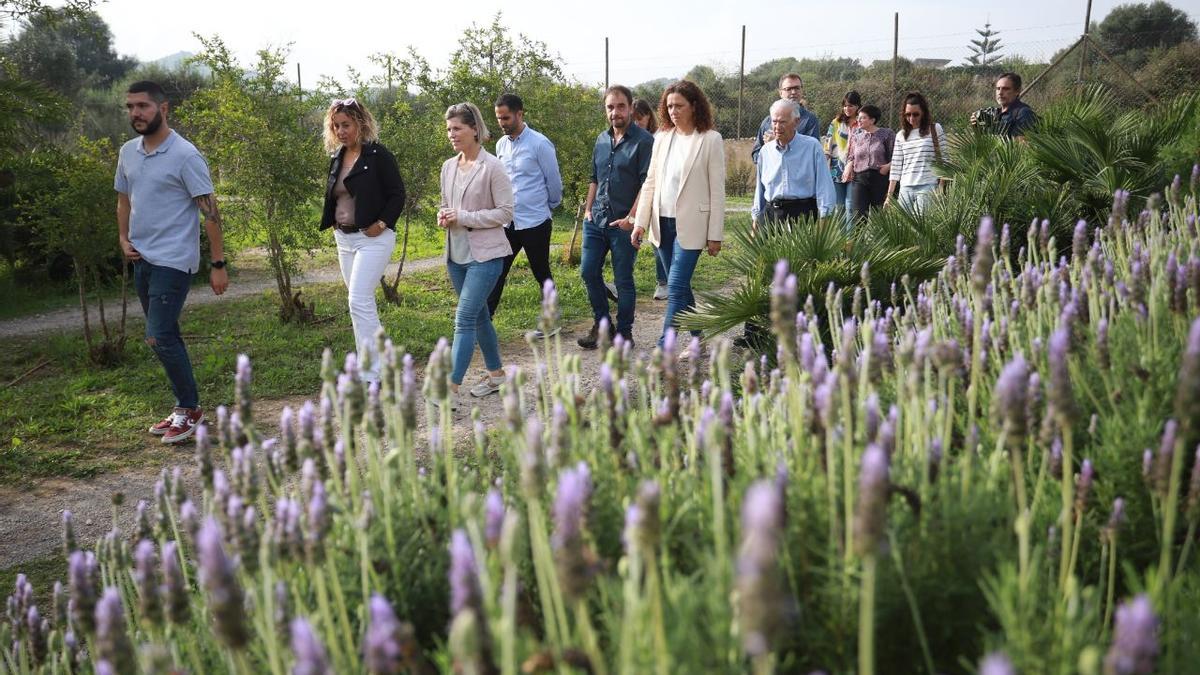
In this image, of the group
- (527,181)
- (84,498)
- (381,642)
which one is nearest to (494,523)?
(381,642)

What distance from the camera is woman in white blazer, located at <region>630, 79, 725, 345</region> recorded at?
6.56m

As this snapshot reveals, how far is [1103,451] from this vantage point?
2201 mm

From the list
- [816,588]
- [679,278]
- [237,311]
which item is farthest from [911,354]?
[237,311]

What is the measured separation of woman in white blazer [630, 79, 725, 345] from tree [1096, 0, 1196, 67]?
62.0 feet

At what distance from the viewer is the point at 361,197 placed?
6168 millimetres

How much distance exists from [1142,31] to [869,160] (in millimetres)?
27231

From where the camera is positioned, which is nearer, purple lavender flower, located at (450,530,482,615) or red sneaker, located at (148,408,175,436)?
purple lavender flower, located at (450,530,482,615)

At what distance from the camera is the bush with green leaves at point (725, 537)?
1296mm

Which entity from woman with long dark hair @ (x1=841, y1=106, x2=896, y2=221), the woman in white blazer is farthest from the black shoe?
woman with long dark hair @ (x1=841, y1=106, x2=896, y2=221)

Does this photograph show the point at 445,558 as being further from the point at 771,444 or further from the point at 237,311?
the point at 237,311

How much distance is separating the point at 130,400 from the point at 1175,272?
22.6 feet

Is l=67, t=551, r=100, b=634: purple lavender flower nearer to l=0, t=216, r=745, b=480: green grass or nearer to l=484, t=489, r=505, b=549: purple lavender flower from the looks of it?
l=484, t=489, r=505, b=549: purple lavender flower

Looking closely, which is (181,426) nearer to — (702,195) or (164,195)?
(164,195)

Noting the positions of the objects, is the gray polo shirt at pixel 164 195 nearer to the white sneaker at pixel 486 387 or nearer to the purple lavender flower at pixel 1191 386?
the white sneaker at pixel 486 387
